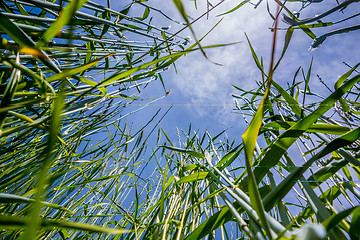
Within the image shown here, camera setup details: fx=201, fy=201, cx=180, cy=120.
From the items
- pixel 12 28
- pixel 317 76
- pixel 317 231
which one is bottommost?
pixel 317 231

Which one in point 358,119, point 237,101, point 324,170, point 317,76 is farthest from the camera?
point 317,76

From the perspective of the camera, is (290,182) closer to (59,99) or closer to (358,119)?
(59,99)

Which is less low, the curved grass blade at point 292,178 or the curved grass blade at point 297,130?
the curved grass blade at point 297,130

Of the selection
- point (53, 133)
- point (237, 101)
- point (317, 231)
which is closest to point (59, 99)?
point (53, 133)

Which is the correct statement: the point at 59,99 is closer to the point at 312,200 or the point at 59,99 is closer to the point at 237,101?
the point at 312,200

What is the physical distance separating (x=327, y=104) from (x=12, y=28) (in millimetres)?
397

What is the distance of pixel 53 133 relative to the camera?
0.11 metres

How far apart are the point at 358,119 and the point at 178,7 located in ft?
2.04

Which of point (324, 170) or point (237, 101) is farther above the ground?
point (237, 101)

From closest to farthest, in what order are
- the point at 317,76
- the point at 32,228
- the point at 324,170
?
1. the point at 32,228
2. the point at 324,170
3. the point at 317,76

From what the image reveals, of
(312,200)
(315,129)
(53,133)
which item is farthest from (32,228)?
(315,129)

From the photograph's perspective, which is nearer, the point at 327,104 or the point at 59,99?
the point at 59,99

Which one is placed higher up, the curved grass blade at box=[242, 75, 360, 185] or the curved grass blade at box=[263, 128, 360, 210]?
the curved grass blade at box=[242, 75, 360, 185]

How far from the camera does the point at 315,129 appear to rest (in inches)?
13.1
